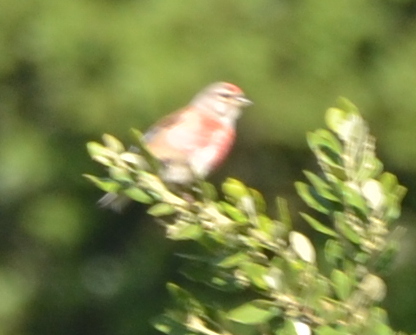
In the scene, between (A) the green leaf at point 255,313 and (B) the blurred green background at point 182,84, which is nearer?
(A) the green leaf at point 255,313

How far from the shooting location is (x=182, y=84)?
471 centimetres

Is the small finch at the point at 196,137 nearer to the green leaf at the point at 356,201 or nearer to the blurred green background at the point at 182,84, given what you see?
the blurred green background at the point at 182,84

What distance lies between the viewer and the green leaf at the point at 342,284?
5.57 ft

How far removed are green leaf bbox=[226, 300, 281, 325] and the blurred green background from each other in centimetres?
291

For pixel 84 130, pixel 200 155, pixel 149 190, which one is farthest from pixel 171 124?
pixel 84 130

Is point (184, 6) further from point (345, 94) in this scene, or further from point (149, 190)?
point (149, 190)

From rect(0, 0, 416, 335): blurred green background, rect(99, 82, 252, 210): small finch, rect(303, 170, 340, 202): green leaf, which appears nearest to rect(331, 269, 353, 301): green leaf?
rect(303, 170, 340, 202): green leaf

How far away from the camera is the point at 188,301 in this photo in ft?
5.76

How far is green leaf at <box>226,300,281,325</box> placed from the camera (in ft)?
5.46

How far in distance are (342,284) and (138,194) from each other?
0.31 meters

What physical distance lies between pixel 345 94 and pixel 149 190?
10.3 ft

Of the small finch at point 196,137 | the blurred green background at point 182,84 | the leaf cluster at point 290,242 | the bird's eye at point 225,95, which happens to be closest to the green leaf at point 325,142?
the leaf cluster at point 290,242

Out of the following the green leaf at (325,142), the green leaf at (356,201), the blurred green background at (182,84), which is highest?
the blurred green background at (182,84)

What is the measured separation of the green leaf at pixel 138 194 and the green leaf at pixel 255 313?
205 mm
